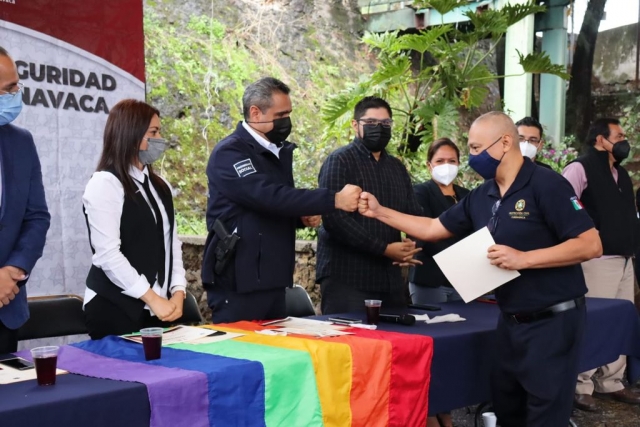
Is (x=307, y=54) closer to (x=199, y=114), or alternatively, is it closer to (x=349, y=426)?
(x=199, y=114)

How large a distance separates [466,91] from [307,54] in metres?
3.45

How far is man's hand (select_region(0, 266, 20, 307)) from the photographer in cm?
254

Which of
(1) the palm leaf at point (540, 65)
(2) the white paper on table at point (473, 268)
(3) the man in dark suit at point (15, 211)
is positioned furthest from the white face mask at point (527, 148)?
(3) the man in dark suit at point (15, 211)

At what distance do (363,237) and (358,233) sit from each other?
0.03 metres

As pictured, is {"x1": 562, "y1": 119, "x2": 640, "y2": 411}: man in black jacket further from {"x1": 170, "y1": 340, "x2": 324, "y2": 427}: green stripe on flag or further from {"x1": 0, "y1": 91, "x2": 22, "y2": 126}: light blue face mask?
{"x1": 0, "y1": 91, "x2": 22, "y2": 126}: light blue face mask

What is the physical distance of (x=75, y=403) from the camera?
1886mm

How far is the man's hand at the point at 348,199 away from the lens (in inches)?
130

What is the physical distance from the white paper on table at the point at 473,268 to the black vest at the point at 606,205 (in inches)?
85.2

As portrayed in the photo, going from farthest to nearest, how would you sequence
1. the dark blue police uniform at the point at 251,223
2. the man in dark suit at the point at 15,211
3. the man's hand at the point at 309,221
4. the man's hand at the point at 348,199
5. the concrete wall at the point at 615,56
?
the concrete wall at the point at 615,56 → the man's hand at the point at 309,221 → the man's hand at the point at 348,199 → the dark blue police uniform at the point at 251,223 → the man in dark suit at the point at 15,211

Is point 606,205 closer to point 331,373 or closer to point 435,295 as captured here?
point 435,295

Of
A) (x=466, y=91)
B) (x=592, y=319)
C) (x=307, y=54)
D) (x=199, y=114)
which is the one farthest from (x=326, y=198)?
(x=307, y=54)

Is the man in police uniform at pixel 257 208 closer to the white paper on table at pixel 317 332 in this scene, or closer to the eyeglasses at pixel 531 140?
the white paper on table at pixel 317 332

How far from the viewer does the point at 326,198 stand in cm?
327

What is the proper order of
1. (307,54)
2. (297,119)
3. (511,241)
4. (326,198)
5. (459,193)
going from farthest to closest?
1. (307,54)
2. (297,119)
3. (459,193)
4. (326,198)
5. (511,241)
